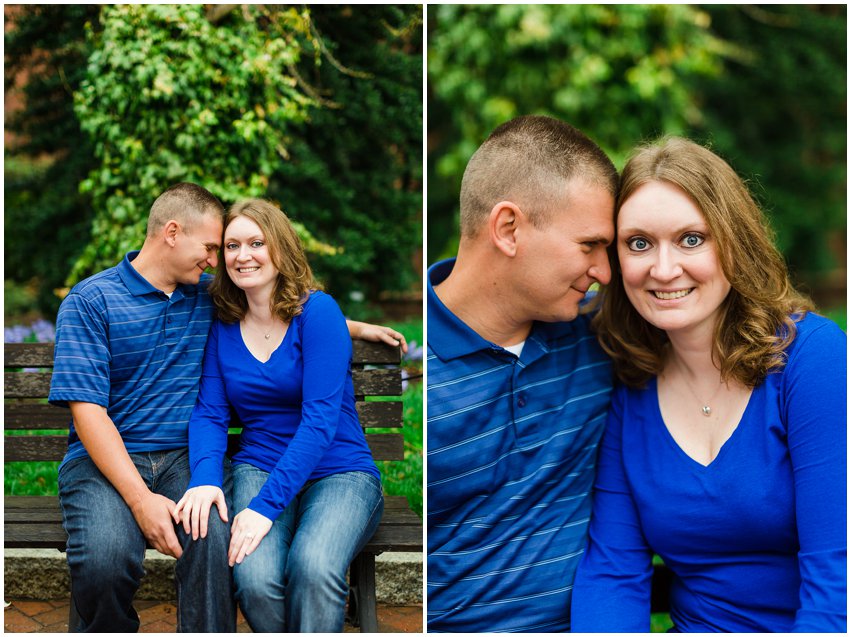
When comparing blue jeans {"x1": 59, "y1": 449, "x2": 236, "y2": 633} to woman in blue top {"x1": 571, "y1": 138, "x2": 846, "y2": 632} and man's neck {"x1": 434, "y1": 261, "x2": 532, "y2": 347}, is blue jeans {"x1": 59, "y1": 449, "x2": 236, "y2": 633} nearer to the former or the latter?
man's neck {"x1": 434, "y1": 261, "x2": 532, "y2": 347}

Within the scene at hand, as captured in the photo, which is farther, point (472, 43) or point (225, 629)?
point (472, 43)

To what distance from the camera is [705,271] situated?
204 centimetres

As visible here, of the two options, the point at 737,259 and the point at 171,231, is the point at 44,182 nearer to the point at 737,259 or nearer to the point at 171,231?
the point at 171,231

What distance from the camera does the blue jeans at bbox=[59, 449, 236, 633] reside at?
220 cm

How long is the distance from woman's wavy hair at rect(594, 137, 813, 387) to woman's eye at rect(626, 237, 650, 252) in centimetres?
11

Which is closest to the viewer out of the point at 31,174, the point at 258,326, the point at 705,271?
the point at 705,271

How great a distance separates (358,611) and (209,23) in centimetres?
263

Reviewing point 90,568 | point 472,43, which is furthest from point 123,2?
point 472,43

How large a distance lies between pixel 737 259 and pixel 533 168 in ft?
2.06

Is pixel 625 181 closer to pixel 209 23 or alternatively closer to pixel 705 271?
pixel 705 271

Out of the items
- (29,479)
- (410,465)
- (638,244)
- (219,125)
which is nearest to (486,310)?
(638,244)

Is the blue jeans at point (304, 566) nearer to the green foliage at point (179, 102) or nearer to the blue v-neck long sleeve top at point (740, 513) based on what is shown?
the blue v-neck long sleeve top at point (740, 513)

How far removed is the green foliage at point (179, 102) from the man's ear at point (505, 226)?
1.85 meters

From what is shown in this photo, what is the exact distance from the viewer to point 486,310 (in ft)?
7.54
